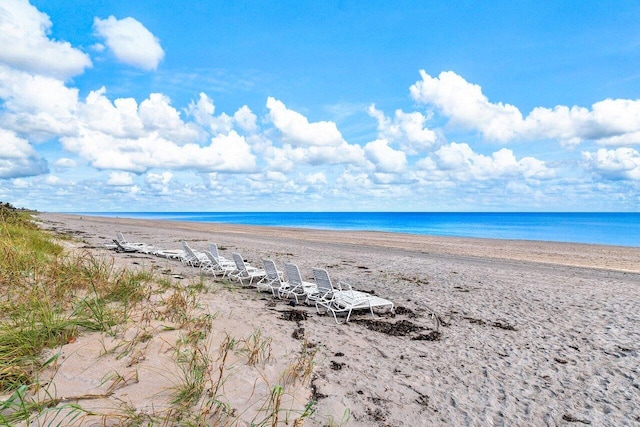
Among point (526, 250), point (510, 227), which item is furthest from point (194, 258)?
point (510, 227)

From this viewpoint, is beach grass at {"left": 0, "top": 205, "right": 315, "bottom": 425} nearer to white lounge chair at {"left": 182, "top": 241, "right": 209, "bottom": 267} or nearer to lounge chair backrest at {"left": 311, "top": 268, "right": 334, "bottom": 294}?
lounge chair backrest at {"left": 311, "top": 268, "right": 334, "bottom": 294}

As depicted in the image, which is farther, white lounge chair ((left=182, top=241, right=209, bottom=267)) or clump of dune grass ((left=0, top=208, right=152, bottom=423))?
white lounge chair ((left=182, top=241, right=209, bottom=267))

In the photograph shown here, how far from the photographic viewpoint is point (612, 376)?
479cm

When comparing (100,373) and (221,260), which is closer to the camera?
(100,373)

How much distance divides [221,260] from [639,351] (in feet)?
31.6

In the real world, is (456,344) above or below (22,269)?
below

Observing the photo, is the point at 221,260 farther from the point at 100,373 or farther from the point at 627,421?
the point at 627,421

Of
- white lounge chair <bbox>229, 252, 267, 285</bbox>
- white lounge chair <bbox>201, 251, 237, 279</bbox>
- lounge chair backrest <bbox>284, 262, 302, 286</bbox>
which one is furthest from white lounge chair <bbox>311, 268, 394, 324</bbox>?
white lounge chair <bbox>201, 251, 237, 279</bbox>

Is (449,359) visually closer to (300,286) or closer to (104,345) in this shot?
(300,286)

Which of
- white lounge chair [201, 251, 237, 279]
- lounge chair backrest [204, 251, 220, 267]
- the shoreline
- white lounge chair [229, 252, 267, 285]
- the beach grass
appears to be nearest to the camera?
the beach grass

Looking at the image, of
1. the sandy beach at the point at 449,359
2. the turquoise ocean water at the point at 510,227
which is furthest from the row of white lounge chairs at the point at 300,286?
the turquoise ocean water at the point at 510,227

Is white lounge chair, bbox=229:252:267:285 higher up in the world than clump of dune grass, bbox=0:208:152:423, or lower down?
lower down

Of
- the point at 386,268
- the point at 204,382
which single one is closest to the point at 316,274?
the point at 204,382

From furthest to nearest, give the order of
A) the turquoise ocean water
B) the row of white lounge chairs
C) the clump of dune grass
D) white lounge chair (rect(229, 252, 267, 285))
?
the turquoise ocean water → white lounge chair (rect(229, 252, 267, 285)) → the row of white lounge chairs → the clump of dune grass
